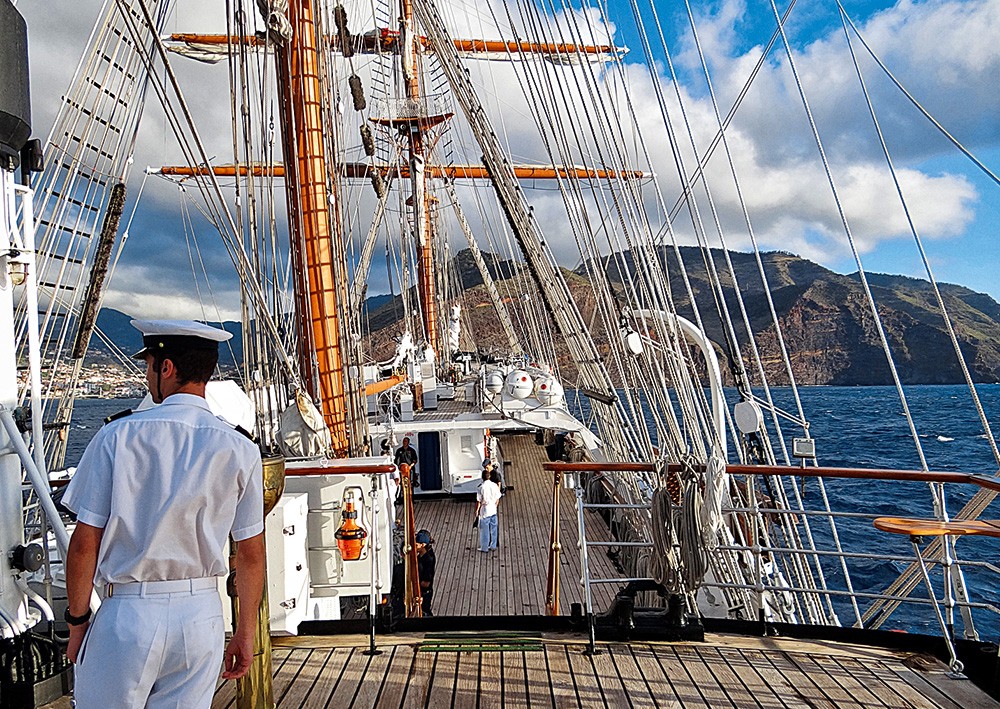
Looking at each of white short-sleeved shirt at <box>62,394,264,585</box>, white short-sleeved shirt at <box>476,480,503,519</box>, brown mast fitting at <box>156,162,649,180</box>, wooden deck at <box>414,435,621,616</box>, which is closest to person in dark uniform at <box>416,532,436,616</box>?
wooden deck at <box>414,435,621,616</box>

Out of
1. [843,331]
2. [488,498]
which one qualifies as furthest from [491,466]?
[843,331]

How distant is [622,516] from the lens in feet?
29.1

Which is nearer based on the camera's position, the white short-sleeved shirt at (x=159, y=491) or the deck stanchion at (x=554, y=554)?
the white short-sleeved shirt at (x=159, y=491)

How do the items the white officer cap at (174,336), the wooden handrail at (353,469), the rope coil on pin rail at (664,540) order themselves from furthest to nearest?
the wooden handrail at (353,469) < the rope coil on pin rail at (664,540) < the white officer cap at (174,336)

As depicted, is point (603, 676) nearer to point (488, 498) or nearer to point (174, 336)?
point (174, 336)

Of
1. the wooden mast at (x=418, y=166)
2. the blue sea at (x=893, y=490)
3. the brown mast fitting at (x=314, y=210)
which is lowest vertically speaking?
→ the blue sea at (x=893, y=490)

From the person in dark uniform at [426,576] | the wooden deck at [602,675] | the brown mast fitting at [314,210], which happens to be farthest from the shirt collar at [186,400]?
the person in dark uniform at [426,576]

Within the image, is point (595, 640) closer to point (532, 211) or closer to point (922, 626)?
point (532, 211)

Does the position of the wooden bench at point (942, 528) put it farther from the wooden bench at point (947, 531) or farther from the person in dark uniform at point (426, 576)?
the person in dark uniform at point (426, 576)

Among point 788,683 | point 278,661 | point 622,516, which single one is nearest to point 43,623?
point 278,661

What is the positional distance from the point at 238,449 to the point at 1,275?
181 cm

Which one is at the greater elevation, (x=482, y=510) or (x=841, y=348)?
(x=841, y=348)

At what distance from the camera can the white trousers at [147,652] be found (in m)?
1.69

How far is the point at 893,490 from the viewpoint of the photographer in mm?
25188
